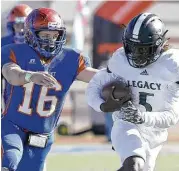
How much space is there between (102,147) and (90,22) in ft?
10.3

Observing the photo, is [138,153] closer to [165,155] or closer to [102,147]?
[165,155]

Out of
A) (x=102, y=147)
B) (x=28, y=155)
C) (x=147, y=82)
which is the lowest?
(x=102, y=147)

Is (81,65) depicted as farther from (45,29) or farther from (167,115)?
(167,115)

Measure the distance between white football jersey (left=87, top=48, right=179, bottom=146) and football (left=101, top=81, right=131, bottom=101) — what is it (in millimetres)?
74

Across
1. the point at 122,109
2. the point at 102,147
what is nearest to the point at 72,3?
the point at 102,147

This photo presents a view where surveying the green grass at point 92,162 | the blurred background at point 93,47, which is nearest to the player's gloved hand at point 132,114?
the green grass at point 92,162

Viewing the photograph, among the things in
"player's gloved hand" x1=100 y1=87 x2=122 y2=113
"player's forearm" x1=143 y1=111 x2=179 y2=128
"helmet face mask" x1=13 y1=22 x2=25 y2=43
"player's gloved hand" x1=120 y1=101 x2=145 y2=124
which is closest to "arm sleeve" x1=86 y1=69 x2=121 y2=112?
"player's gloved hand" x1=100 y1=87 x2=122 y2=113

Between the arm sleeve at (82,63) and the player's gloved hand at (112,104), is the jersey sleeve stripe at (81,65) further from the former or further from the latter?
the player's gloved hand at (112,104)

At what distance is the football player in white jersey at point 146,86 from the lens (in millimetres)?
4848

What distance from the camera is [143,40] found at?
490 cm

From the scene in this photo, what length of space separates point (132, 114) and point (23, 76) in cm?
87

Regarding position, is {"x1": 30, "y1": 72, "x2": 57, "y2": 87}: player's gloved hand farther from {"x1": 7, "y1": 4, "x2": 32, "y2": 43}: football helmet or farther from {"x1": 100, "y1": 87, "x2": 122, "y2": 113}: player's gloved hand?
{"x1": 7, "y1": 4, "x2": 32, "y2": 43}: football helmet

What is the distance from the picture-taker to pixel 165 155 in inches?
368

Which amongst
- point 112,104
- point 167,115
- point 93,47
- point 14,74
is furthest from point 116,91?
point 93,47
